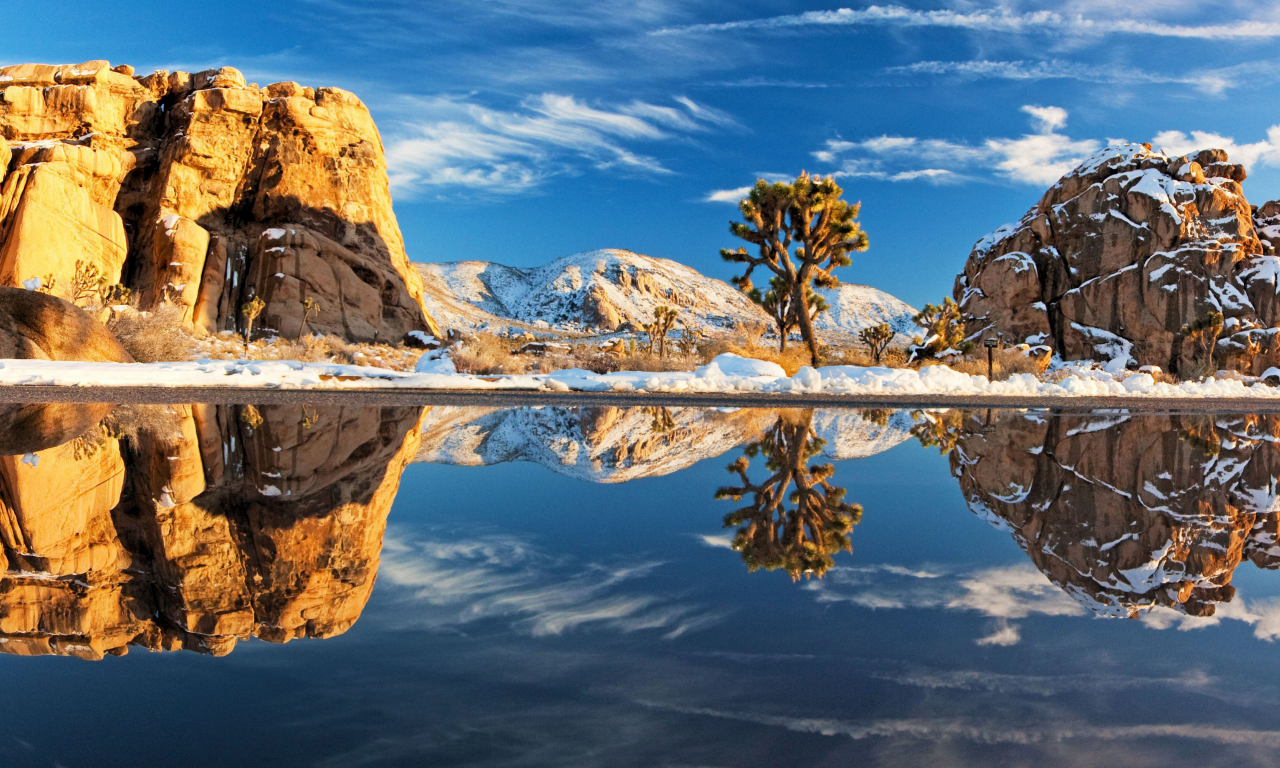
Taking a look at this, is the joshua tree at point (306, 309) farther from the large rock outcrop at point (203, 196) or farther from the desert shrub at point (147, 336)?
the desert shrub at point (147, 336)

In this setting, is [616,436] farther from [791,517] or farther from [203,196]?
[203,196]

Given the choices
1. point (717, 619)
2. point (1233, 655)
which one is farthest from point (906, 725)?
point (1233, 655)

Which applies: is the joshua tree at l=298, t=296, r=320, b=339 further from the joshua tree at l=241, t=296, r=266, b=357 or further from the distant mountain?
the distant mountain

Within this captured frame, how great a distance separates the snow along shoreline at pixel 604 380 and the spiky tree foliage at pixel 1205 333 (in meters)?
22.9

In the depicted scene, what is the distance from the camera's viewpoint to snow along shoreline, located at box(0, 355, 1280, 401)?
18.3 meters

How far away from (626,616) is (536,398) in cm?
1456

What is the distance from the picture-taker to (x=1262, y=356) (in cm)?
5028

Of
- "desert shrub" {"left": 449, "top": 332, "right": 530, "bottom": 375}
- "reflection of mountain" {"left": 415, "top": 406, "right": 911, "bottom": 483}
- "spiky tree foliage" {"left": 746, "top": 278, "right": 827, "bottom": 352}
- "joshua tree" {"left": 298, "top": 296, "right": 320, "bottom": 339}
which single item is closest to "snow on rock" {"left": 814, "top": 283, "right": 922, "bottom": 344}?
"spiky tree foliage" {"left": 746, "top": 278, "right": 827, "bottom": 352}

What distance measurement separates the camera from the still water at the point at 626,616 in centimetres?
197

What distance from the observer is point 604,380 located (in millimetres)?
21672

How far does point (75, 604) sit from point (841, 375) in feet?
69.3

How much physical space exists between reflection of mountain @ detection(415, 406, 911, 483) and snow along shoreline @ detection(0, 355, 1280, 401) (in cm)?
627

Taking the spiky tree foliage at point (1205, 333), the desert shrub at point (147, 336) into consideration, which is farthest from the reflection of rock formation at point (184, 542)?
the spiky tree foliage at point (1205, 333)

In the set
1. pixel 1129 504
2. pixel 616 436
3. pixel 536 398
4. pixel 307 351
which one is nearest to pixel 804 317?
pixel 536 398
